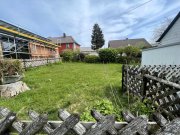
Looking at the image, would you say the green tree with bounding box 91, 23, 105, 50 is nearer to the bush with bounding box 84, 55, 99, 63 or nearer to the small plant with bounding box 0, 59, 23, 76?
the bush with bounding box 84, 55, 99, 63

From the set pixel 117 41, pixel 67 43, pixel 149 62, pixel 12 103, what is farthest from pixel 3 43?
pixel 117 41

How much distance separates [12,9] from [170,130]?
48.6ft

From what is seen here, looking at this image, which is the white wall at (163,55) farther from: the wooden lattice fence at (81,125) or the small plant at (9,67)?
the small plant at (9,67)

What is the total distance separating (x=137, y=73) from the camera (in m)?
5.14

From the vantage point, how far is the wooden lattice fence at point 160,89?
309cm

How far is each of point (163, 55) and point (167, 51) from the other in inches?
21.1

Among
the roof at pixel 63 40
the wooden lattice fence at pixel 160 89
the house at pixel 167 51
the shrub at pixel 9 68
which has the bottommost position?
the wooden lattice fence at pixel 160 89

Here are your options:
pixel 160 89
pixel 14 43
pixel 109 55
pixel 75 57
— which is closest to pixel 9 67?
pixel 160 89

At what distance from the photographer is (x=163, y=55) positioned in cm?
793

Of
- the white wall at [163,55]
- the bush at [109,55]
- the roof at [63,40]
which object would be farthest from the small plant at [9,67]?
the roof at [63,40]

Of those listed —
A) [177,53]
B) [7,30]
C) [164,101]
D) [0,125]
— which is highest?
[7,30]

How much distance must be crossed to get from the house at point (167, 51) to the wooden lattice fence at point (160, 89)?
194cm

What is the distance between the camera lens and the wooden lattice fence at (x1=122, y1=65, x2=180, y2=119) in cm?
309

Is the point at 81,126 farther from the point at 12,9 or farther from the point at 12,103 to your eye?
the point at 12,9
